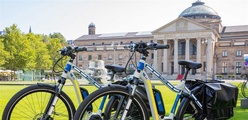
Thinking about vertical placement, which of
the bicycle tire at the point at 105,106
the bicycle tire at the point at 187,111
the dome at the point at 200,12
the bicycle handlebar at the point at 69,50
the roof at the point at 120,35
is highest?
the dome at the point at 200,12

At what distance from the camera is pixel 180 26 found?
68.2 meters

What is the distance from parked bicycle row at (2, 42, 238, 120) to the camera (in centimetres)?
383

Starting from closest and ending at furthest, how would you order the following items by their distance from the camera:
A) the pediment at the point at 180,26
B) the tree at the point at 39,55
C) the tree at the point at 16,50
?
the tree at the point at 16,50
the tree at the point at 39,55
the pediment at the point at 180,26

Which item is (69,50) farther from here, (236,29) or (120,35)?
(120,35)

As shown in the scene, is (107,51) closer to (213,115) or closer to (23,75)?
(23,75)

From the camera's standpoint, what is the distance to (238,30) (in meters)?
80.4

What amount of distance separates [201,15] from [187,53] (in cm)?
1867

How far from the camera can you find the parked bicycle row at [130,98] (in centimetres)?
383

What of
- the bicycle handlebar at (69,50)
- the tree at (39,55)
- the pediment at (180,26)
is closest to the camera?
the bicycle handlebar at (69,50)

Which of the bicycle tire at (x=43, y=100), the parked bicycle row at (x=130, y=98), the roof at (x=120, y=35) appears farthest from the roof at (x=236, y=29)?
the bicycle tire at (x=43, y=100)

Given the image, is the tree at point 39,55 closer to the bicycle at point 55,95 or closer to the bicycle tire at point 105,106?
the bicycle at point 55,95

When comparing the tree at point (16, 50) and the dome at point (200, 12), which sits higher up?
the dome at point (200, 12)

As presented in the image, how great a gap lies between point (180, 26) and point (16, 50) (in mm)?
38388

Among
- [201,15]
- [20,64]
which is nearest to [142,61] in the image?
[20,64]
